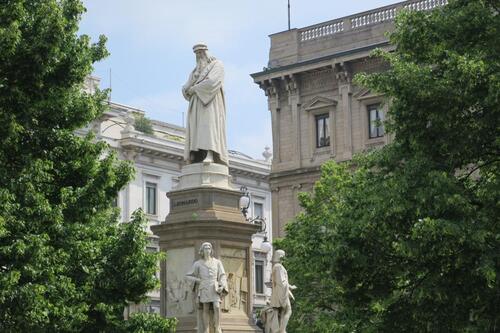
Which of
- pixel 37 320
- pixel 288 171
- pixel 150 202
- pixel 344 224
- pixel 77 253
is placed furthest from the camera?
pixel 150 202

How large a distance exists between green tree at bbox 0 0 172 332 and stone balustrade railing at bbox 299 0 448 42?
1306 inches

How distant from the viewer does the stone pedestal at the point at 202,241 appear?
78.3 feet

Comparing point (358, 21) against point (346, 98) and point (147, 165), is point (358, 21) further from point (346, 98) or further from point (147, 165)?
point (147, 165)

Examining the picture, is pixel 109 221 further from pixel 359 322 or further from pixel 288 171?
pixel 288 171

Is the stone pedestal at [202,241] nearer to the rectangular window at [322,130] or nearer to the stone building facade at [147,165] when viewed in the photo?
the rectangular window at [322,130]

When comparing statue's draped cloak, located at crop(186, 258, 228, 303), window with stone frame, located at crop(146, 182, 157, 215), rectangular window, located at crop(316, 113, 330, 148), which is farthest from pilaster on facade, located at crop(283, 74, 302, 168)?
statue's draped cloak, located at crop(186, 258, 228, 303)

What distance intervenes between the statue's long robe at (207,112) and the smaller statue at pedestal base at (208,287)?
10.6 feet

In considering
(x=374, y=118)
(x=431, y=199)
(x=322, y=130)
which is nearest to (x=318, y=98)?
(x=322, y=130)

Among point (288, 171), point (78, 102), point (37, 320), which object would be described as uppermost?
point (288, 171)

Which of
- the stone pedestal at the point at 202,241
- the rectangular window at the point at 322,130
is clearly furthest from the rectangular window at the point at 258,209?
the stone pedestal at the point at 202,241

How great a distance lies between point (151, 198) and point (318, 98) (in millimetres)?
16510

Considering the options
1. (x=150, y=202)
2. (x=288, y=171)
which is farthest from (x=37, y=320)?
(x=150, y=202)

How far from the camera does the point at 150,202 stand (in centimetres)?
6894

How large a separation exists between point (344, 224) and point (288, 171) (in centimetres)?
3401
